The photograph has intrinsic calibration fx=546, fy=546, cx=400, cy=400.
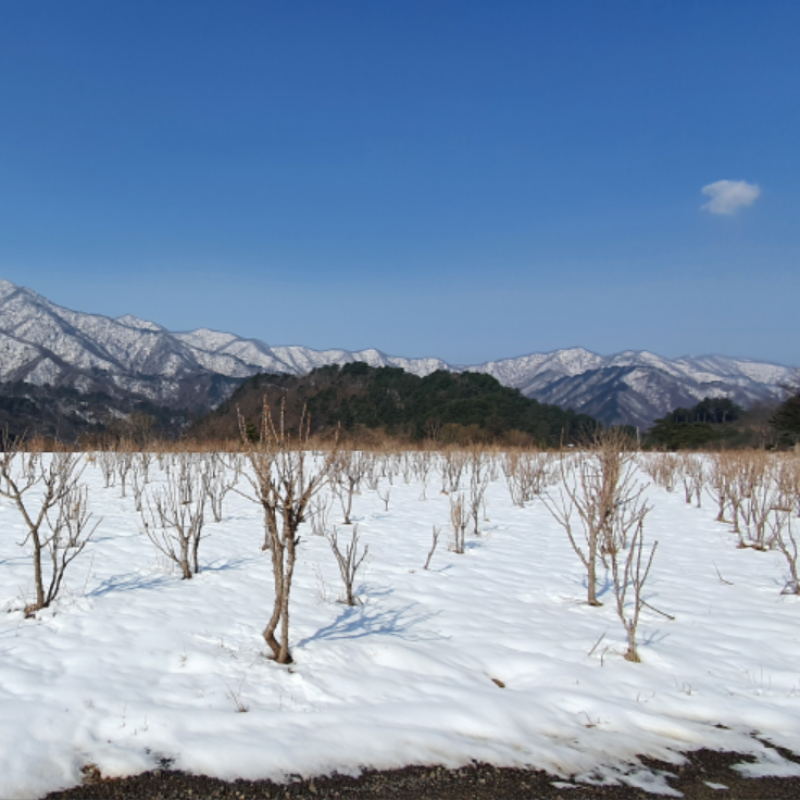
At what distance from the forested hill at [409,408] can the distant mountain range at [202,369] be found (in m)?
Result: 38.9

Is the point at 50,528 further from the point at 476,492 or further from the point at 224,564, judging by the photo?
the point at 476,492

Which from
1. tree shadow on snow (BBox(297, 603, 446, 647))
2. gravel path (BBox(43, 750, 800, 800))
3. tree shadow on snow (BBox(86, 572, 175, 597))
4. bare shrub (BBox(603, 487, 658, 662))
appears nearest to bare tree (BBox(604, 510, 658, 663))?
bare shrub (BBox(603, 487, 658, 662))

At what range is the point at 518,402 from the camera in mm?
33969

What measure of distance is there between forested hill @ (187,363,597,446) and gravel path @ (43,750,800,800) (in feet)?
70.0

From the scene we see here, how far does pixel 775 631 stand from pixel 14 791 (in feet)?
17.5

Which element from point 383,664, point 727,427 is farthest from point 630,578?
point 727,427

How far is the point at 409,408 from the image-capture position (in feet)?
122

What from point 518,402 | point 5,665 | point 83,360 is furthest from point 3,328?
point 5,665

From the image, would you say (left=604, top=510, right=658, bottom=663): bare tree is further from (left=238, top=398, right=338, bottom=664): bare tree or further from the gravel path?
(left=238, top=398, right=338, bottom=664): bare tree

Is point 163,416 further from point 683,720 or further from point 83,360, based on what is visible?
point 683,720

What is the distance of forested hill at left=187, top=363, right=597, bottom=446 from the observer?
29.9 m

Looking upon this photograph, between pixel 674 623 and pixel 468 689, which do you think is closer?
pixel 468 689

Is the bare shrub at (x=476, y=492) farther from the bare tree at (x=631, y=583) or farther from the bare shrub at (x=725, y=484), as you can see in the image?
the bare shrub at (x=725, y=484)

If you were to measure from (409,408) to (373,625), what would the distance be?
3284cm
